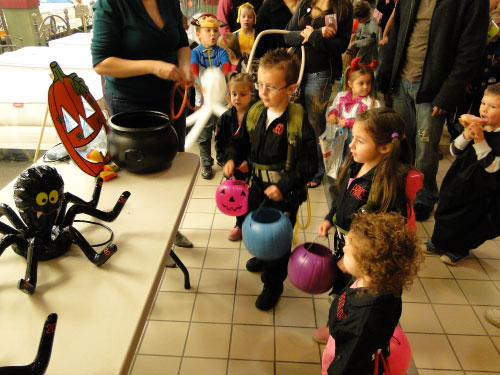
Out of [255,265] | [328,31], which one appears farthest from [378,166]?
[328,31]

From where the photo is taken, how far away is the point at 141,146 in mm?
1392

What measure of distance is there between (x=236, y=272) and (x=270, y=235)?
0.76m

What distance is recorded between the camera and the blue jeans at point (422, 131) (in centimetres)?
240

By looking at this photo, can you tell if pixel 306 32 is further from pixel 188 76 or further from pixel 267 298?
pixel 267 298

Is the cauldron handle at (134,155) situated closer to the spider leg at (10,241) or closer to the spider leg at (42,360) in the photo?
the spider leg at (10,241)

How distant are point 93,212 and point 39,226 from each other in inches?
6.4

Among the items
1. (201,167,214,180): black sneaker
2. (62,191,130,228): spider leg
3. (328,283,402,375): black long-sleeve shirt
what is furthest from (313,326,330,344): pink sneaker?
(201,167,214,180): black sneaker

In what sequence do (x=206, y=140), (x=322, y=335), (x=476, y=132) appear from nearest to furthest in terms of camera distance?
1. (x=322, y=335)
2. (x=476, y=132)
3. (x=206, y=140)

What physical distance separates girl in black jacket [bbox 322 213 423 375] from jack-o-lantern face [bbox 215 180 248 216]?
2.32 feet

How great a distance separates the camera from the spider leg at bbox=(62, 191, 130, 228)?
1.15 metres

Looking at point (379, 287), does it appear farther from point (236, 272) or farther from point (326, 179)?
point (326, 179)

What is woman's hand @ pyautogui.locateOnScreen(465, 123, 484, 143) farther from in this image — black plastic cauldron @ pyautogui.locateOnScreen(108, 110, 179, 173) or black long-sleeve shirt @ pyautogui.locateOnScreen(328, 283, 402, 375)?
black plastic cauldron @ pyautogui.locateOnScreen(108, 110, 179, 173)

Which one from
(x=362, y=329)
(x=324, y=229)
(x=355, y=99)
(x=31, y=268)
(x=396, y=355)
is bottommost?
(x=396, y=355)

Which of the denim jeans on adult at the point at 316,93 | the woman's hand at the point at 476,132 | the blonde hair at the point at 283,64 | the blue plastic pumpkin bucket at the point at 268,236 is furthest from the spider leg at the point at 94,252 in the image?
the denim jeans on adult at the point at 316,93
